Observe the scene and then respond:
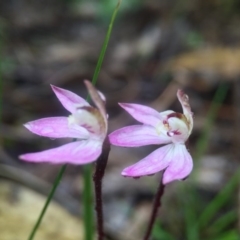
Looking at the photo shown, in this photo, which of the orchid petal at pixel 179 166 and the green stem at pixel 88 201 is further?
the green stem at pixel 88 201

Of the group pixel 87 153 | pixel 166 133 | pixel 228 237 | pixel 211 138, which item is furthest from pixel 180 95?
pixel 211 138

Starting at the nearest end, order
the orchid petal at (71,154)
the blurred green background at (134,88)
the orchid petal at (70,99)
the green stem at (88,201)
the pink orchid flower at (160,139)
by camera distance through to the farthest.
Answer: the orchid petal at (71,154), the pink orchid flower at (160,139), the orchid petal at (70,99), the green stem at (88,201), the blurred green background at (134,88)

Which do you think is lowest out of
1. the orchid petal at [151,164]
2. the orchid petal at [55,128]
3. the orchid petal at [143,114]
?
the orchid petal at [151,164]

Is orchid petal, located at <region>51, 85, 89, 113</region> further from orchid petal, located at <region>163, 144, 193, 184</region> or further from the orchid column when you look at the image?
orchid petal, located at <region>163, 144, 193, 184</region>

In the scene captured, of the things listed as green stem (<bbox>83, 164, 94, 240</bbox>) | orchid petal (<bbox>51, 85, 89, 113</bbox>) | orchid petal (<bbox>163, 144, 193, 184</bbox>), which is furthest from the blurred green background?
orchid petal (<bbox>163, 144, 193, 184</bbox>)

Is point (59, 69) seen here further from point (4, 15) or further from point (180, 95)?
point (180, 95)

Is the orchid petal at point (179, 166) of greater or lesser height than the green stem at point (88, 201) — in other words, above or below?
above

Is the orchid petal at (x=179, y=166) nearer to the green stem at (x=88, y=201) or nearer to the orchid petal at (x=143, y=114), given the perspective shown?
the orchid petal at (x=143, y=114)

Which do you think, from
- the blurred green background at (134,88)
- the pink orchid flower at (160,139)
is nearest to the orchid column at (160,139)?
the pink orchid flower at (160,139)

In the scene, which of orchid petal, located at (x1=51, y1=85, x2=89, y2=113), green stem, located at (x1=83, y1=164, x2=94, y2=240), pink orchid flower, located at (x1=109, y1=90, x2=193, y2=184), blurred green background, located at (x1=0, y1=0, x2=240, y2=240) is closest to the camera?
pink orchid flower, located at (x1=109, y1=90, x2=193, y2=184)
